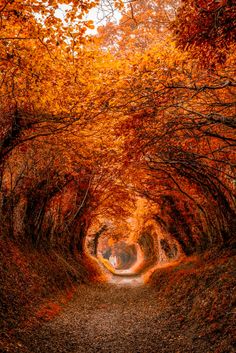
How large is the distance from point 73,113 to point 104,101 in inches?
47.1

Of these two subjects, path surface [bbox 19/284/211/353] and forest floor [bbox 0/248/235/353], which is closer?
forest floor [bbox 0/248/235/353]

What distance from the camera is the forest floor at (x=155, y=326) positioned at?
671cm

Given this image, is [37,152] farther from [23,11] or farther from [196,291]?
[196,291]

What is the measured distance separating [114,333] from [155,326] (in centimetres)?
145

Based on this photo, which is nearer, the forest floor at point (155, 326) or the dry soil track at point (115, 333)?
the forest floor at point (155, 326)

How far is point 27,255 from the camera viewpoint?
14375 millimetres

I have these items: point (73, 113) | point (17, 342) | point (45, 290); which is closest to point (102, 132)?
point (73, 113)

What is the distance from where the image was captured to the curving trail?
23.1 ft

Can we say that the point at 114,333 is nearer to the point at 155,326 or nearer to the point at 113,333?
the point at 113,333

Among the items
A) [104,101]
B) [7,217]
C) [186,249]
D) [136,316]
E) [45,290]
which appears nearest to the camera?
[104,101]

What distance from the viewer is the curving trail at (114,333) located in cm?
706

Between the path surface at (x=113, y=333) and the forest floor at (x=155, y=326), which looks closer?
the forest floor at (x=155, y=326)

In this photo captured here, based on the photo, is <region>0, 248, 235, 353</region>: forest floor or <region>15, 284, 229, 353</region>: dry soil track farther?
<region>15, 284, 229, 353</region>: dry soil track

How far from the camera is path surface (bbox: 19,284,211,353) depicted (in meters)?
7.09
